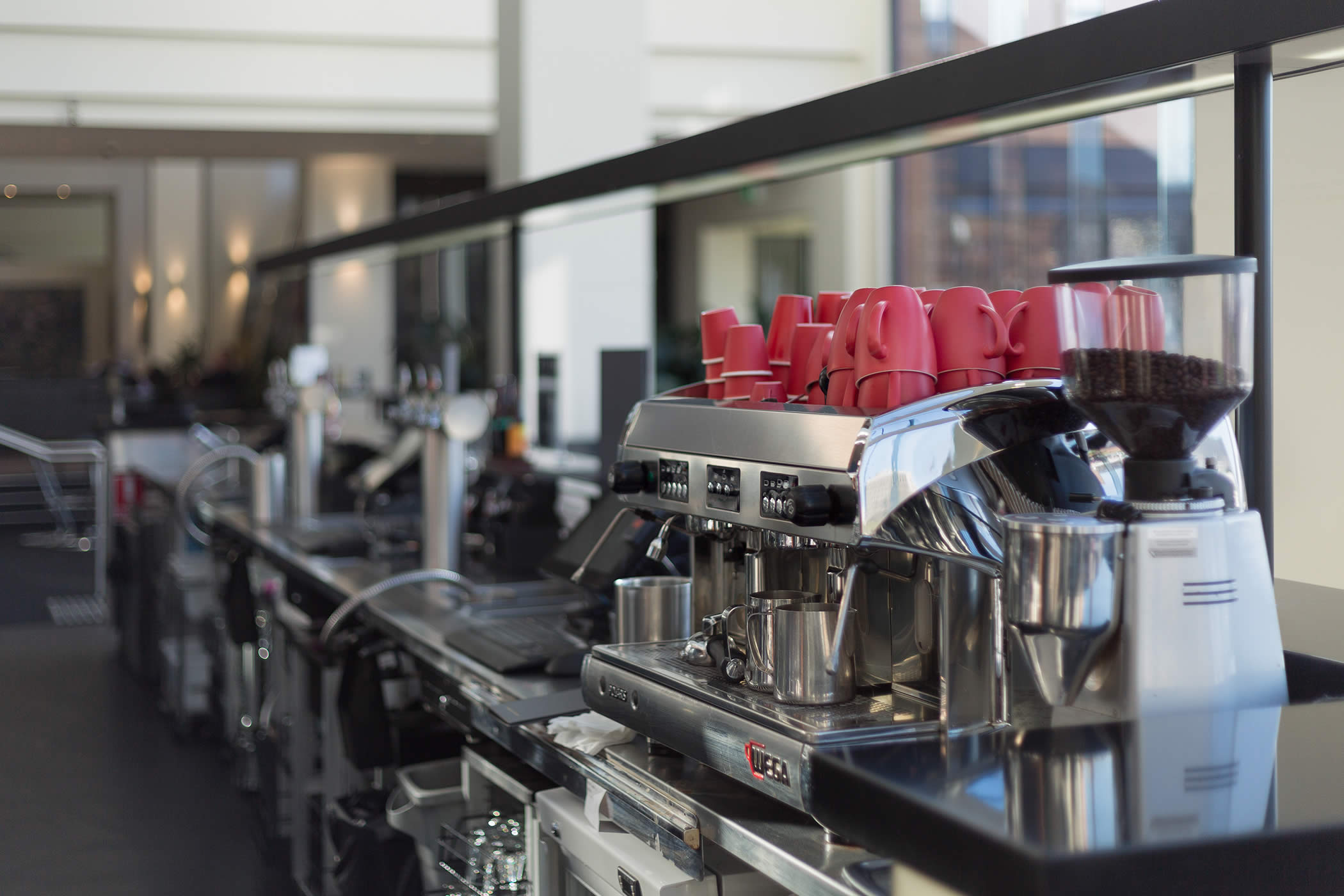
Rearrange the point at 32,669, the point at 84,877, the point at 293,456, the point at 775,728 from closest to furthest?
1. the point at 775,728
2. the point at 84,877
3. the point at 293,456
4. the point at 32,669

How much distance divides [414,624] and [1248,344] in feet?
5.94

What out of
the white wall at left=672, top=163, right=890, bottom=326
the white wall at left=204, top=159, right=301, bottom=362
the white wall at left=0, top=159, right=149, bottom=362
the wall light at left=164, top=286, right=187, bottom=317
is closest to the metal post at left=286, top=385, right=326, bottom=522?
the white wall at left=672, top=163, right=890, bottom=326

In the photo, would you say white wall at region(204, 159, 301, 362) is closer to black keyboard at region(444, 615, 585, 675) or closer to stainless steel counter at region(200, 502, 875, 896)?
black keyboard at region(444, 615, 585, 675)

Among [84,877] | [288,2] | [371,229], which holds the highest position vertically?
[288,2]

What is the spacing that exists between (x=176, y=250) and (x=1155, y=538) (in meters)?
15.6

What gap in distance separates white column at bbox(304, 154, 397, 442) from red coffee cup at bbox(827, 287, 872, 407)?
3669mm

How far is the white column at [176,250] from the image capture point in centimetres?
1517

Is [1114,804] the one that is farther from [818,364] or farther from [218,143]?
[218,143]

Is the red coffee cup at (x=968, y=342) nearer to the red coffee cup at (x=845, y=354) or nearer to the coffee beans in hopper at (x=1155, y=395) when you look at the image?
the red coffee cup at (x=845, y=354)

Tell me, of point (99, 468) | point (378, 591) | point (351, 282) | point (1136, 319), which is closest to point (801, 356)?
point (1136, 319)

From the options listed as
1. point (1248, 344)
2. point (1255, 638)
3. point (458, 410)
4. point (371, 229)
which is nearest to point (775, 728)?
point (1255, 638)

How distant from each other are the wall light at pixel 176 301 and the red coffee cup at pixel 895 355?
14951mm

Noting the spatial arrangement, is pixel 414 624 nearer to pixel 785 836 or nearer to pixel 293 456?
pixel 785 836

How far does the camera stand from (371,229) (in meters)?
4.54
